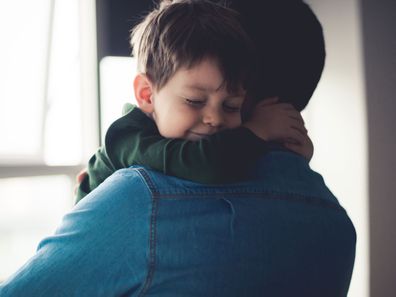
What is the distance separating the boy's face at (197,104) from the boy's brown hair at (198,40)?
2 centimetres

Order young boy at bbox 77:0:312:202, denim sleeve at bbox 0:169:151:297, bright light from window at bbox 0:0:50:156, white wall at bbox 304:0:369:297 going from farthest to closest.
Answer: white wall at bbox 304:0:369:297, bright light from window at bbox 0:0:50:156, young boy at bbox 77:0:312:202, denim sleeve at bbox 0:169:151:297

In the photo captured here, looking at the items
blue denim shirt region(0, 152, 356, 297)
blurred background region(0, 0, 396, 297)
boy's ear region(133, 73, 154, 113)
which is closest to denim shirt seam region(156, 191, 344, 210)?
blue denim shirt region(0, 152, 356, 297)

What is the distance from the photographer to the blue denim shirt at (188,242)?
513 millimetres

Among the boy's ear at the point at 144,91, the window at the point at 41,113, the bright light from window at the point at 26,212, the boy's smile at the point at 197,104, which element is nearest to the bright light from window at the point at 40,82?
the window at the point at 41,113

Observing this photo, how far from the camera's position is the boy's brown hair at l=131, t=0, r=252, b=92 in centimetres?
73

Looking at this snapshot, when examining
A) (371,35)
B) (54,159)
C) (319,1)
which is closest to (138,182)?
(54,159)

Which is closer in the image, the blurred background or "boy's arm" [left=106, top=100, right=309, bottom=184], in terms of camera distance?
"boy's arm" [left=106, top=100, right=309, bottom=184]

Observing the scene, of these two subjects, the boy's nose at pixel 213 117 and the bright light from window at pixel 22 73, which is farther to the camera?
the bright light from window at pixel 22 73

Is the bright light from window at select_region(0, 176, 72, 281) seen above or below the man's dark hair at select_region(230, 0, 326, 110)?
below

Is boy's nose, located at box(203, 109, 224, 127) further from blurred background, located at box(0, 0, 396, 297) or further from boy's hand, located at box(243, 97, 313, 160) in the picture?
blurred background, located at box(0, 0, 396, 297)

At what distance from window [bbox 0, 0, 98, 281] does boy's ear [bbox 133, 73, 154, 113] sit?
44.7 inches

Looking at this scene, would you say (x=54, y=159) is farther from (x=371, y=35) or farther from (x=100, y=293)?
(x=371, y=35)

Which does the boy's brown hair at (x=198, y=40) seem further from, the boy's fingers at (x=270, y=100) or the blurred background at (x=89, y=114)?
the blurred background at (x=89, y=114)

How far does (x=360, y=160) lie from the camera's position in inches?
77.8
